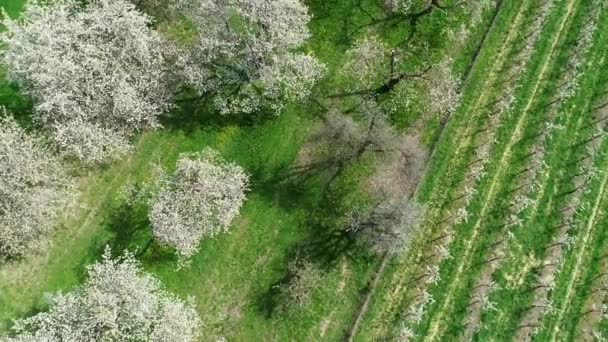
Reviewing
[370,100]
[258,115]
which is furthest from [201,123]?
[370,100]

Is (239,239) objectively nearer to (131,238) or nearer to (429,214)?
(131,238)

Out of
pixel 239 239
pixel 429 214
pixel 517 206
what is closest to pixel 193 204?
pixel 239 239

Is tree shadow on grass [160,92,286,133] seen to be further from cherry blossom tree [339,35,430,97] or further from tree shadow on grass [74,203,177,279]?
cherry blossom tree [339,35,430,97]

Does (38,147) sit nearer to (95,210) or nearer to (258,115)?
(95,210)

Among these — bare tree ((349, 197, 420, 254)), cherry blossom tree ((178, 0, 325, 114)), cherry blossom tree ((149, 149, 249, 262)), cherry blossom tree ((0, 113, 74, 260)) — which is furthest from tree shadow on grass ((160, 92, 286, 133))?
bare tree ((349, 197, 420, 254))

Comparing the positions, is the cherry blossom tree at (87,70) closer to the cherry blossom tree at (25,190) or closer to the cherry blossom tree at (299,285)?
the cherry blossom tree at (25,190)

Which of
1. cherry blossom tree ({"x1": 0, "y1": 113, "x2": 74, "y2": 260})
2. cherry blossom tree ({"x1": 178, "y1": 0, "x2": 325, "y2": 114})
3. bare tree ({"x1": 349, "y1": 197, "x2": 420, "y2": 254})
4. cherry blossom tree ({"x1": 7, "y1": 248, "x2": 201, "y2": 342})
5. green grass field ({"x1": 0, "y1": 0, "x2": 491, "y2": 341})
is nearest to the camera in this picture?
cherry blossom tree ({"x1": 7, "y1": 248, "x2": 201, "y2": 342})
